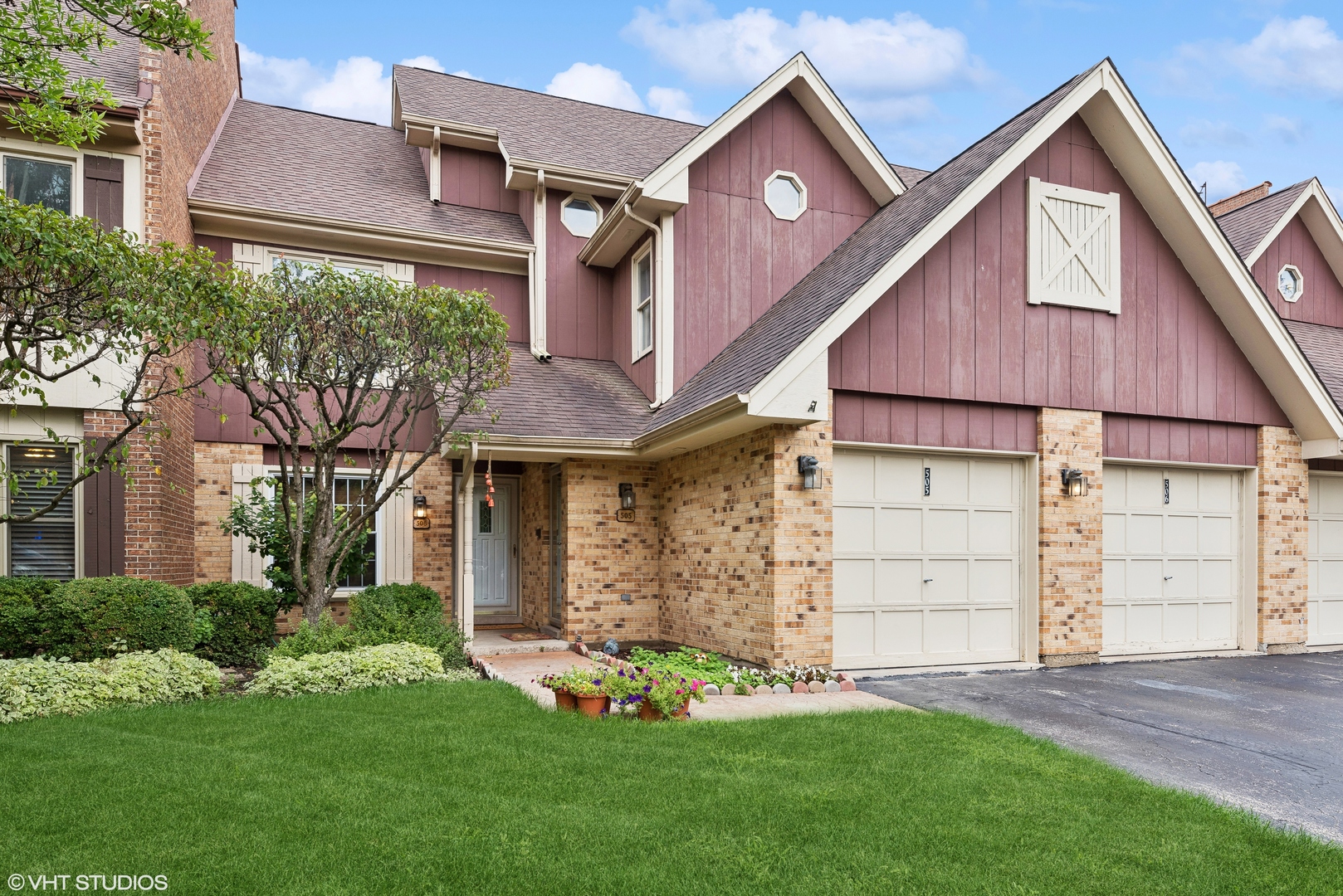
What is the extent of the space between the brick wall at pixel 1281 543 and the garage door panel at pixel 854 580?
17.5 feet

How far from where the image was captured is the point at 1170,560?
1065cm

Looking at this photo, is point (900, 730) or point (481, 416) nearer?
point (900, 730)

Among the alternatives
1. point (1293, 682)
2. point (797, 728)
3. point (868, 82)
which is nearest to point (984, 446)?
point (1293, 682)

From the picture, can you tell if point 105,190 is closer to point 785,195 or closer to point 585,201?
point 585,201

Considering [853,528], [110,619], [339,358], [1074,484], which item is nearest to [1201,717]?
[1074,484]

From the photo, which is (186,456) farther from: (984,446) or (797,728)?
(984,446)

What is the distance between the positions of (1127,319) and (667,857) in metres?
8.85

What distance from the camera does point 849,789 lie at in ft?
16.0

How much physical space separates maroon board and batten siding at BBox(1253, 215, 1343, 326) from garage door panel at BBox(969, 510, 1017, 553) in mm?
7676

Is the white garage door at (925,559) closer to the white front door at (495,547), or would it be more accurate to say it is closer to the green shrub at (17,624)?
the white front door at (495,547)

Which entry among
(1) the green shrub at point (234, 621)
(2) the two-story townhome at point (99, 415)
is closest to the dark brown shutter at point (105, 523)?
(2) the two-story townhome at point (99, 415)

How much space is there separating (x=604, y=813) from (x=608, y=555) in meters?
6.56

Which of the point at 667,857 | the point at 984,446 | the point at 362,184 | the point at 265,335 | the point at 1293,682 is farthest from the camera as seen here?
the point at 362,184

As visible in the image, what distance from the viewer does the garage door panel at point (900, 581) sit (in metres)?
9.38
